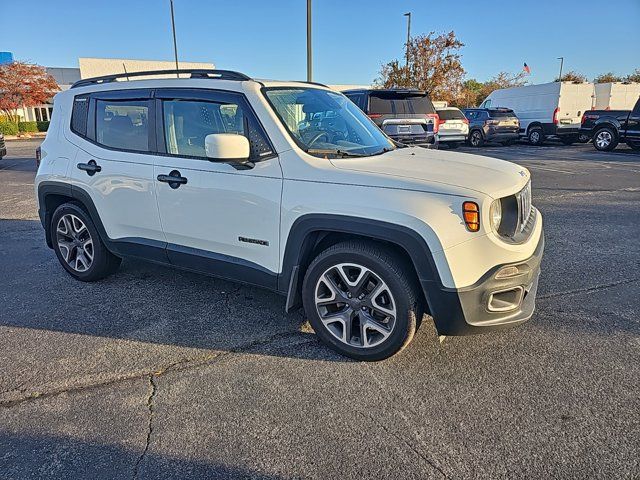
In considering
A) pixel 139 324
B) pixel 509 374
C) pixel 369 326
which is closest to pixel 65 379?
pixel 139 324

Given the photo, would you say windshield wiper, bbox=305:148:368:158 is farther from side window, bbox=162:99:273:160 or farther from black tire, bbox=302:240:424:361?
black tire, bbox=302:240:424:361

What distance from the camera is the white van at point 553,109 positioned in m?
20.0

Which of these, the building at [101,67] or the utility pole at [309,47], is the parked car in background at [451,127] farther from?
the building at [101,67]

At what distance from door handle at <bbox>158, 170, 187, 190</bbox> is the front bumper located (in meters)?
2.00

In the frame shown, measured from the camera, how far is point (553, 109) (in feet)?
65.5

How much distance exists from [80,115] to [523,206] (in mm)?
3952

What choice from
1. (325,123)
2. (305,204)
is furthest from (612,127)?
(305,204)

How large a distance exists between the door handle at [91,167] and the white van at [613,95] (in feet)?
76.1

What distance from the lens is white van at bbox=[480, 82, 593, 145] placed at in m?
20.0

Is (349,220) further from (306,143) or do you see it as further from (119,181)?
(119,181)

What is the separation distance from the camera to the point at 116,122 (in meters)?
4.13

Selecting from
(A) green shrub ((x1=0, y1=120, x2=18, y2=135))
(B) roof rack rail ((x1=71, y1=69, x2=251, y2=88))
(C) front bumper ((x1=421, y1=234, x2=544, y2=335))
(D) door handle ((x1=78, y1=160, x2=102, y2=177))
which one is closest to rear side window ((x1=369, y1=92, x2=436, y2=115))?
(B) roof rack rail ((x1=71, y1=69, x2=251, y2=88))

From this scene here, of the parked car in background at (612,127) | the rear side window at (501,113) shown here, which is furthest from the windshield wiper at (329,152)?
the rear side window at (501,113)

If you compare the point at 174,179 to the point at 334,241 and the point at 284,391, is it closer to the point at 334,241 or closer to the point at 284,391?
the point at 334,241
